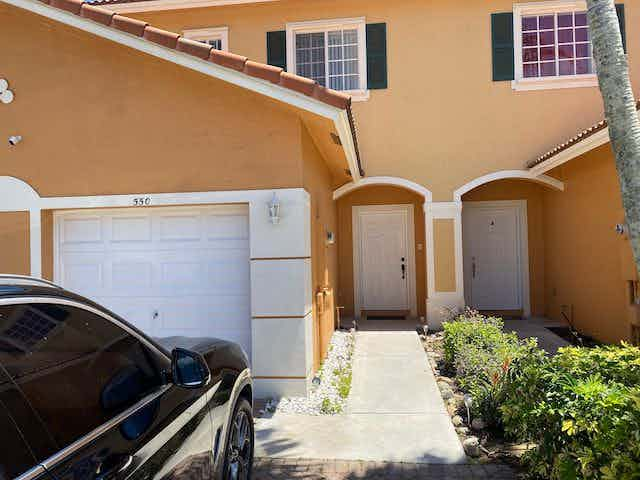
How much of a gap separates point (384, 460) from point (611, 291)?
19.6 ft

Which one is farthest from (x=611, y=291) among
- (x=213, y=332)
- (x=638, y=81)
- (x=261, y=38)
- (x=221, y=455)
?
(x=261, y=38)

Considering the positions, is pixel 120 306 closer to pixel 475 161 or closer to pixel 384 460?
pixel 384 460

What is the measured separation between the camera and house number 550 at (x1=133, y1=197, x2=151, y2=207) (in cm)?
586

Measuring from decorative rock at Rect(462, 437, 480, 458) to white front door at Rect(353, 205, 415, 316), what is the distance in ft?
23.7

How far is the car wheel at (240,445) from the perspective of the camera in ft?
10.4

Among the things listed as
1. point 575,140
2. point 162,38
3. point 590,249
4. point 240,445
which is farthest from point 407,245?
point 240,445

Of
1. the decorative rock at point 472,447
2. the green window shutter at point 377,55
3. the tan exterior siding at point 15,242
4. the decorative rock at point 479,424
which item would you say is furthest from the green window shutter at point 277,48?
the decorative rock at point 472,447

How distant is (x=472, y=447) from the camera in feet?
14.3

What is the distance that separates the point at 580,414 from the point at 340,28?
9740 millimetres

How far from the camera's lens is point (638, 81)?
10.2 m

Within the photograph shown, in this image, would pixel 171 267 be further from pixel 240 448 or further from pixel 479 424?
pixel 479 424

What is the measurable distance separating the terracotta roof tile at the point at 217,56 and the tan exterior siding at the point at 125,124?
1.26ft

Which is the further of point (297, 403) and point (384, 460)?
point (297, 403)

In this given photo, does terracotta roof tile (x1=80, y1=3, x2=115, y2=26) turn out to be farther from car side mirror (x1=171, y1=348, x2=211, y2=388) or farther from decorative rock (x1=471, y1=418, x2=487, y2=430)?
decorative rock (x1=471, y1=418, x2=487, y2=430)
